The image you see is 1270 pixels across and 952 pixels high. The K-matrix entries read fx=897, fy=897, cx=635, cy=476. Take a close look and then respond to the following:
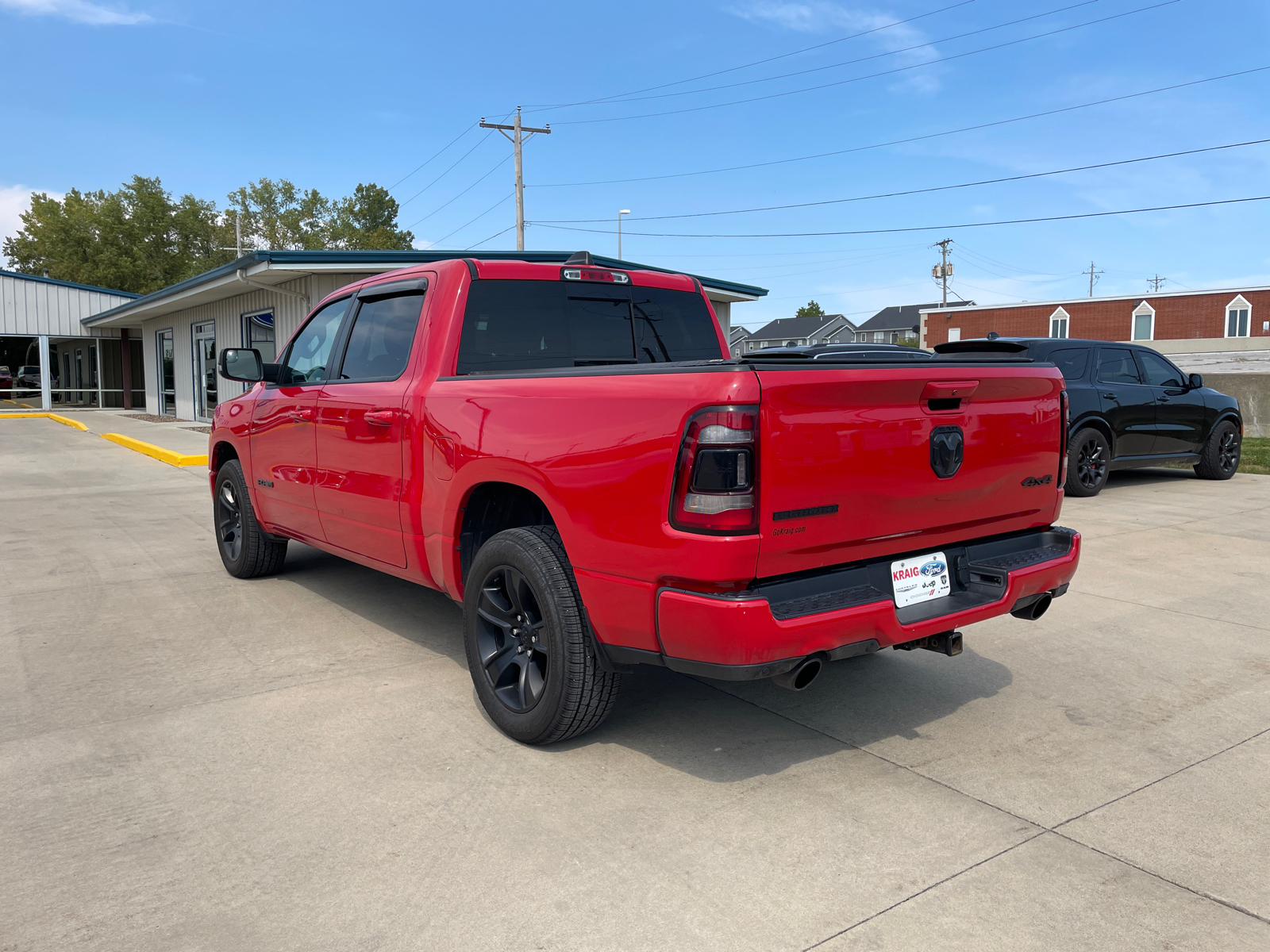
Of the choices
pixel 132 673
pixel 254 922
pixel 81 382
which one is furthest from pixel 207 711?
pixel 81 382

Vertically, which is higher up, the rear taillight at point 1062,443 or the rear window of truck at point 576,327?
the rear window of truck at point 576,327

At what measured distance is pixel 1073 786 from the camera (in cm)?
319

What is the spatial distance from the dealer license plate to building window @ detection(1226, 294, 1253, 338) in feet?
188

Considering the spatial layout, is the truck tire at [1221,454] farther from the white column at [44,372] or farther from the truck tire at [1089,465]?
the white column at [44,372]

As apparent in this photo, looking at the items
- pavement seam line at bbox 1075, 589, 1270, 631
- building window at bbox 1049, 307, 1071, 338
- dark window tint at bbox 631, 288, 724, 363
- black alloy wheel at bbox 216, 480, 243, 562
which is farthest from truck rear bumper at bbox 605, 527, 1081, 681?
building window at bbox 1049, 307, 1071, 338

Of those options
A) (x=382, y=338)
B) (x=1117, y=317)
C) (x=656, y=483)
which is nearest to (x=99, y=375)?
(x=382, y=338)

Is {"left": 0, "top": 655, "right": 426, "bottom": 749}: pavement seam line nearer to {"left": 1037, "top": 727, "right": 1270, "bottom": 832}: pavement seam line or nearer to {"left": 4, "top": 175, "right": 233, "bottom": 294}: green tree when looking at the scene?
{"left": 1037, "top": 727, "right": 1270, "bottom": 832}: pavement seam line

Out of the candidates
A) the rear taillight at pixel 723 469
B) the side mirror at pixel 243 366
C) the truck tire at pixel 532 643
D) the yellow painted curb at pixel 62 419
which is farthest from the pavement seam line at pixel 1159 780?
the yellow painted curb at pixel 62 419

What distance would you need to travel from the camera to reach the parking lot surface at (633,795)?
2.41 metres

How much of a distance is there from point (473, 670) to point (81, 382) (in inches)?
1771

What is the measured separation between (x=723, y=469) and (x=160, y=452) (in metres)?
15.6

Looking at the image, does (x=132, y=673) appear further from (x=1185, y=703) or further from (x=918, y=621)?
(x=1185, y=703)

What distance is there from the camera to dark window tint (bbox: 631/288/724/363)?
4559 mm

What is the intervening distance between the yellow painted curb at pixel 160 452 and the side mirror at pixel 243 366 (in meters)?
9.70
